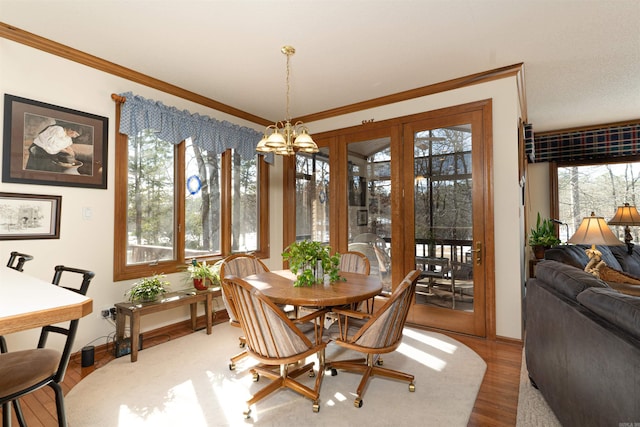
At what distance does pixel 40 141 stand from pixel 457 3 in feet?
11.5

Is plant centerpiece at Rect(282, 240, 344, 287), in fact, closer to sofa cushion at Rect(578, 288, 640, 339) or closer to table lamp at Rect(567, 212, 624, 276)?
sofa cushion at Rect(578, 288, 640, 339)

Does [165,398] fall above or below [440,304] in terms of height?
below

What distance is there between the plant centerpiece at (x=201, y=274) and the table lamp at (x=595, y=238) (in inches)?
144

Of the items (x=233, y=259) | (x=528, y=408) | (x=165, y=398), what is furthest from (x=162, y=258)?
(x=528, y=408)

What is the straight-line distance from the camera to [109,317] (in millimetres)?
3066

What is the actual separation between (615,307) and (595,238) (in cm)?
183

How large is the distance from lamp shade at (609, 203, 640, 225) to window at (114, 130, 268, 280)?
16.2 ft

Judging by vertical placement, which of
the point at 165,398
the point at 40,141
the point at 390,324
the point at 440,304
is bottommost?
the point at 165,398

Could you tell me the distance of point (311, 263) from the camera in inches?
100

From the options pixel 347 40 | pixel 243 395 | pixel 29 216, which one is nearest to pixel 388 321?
pixel 243 395

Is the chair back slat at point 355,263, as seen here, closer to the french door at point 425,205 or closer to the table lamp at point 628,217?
the french door at point 425,205

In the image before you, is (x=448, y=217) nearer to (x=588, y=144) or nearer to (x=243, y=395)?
(x=243, y=395)

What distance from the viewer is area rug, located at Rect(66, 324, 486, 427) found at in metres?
1.95

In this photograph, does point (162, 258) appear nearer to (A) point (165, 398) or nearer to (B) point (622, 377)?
(A) point (165, 398)
